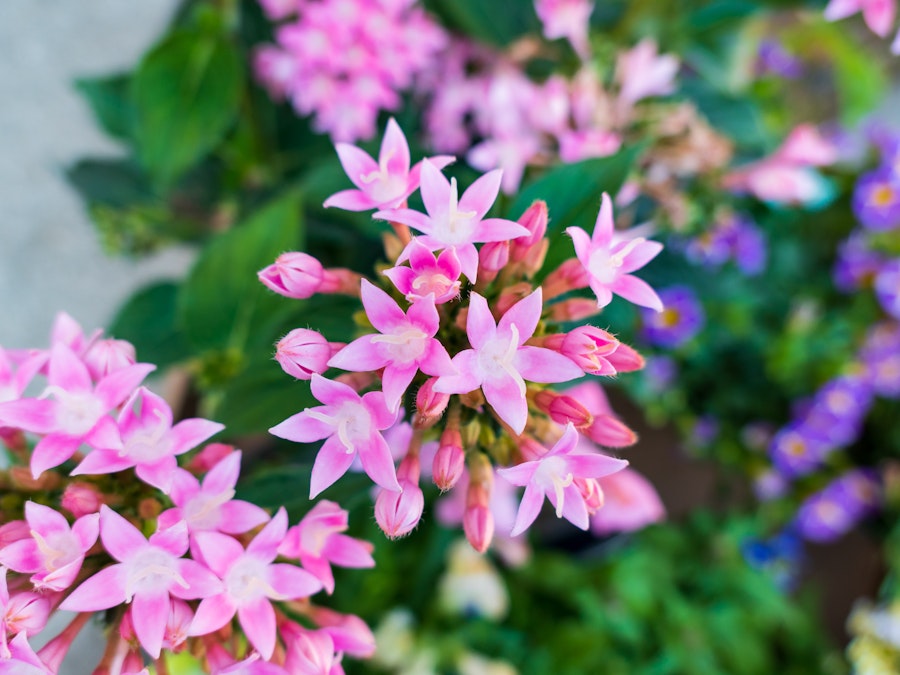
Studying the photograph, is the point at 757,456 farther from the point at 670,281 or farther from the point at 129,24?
the point at 129,24

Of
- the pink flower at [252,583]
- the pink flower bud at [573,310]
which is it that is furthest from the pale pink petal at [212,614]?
the pink flower bud at [573,310]

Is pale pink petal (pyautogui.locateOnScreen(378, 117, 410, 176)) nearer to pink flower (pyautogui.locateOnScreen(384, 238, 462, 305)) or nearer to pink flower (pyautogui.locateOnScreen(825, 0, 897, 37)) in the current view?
pink flower (pyautogui.locateOnScreen(384, 238, 462, 305))

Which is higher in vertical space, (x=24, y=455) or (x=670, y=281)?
(x=24, y=455)

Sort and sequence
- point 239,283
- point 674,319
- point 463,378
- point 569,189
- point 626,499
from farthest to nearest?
point 674,319, point 626,499, point 239,283, point 569,189, point 463,378

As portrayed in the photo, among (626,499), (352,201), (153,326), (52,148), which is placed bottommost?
(626,499)

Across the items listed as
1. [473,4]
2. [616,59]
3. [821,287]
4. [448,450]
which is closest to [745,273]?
[821,287]

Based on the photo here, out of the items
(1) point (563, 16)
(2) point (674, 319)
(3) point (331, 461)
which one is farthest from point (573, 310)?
(2) point (674, 319)

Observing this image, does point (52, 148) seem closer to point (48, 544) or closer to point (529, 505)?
point (48, 544)
